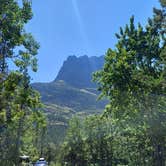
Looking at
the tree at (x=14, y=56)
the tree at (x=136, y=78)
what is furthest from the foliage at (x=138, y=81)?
the tree at (x=14, y=56)

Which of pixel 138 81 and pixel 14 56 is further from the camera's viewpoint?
pixel 138 81

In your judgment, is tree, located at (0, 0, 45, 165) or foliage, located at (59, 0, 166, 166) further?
foliage, located at (59, 0, 166, 166)

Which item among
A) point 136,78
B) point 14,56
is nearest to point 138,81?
point 136,78

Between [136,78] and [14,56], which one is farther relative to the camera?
[136,78]

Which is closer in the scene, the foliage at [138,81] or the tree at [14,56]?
the tree at [14,56]

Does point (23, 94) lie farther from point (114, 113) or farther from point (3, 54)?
point (114, 113)

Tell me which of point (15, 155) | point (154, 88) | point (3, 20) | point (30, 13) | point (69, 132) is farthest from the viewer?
point (69, 132)

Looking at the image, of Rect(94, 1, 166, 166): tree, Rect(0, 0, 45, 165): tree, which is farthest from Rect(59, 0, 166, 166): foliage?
Rect(0, 0, 45, 165): tree

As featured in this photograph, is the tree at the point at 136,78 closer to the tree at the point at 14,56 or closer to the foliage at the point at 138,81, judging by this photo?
the foliage at the point at 138,81

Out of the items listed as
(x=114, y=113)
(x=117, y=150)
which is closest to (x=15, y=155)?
(x=114, y=113)

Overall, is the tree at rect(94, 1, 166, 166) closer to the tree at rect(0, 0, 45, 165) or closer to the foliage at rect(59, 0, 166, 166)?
the foliage at rect(59, 0, 166, 166)

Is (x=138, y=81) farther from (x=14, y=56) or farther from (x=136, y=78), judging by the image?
(x=14, y=56)

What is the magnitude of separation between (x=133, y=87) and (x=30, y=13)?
16220mm

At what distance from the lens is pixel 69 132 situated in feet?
218
